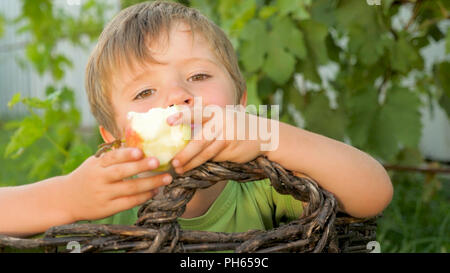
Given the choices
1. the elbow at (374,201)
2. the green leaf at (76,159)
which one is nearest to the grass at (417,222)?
the elbow at (374,201)

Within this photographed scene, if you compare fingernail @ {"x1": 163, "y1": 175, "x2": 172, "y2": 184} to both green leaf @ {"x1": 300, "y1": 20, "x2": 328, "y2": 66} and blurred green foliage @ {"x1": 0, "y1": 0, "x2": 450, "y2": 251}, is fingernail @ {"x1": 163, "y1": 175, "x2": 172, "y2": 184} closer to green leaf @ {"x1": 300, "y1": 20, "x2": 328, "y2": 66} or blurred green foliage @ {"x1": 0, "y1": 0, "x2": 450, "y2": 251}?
blurred green foliage @ {"x1": 0, "y1": 0, "x2": 450, "y2": 251}

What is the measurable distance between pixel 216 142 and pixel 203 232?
0.44 feet

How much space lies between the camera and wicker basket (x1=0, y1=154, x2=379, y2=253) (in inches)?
26.4

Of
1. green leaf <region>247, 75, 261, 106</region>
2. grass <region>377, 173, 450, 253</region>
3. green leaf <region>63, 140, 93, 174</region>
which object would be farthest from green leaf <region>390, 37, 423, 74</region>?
green leaf <region>63, 140, 93, 174</region>

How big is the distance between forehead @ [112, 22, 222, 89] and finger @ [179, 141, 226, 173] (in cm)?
31

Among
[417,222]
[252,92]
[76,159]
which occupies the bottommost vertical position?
[417,222]

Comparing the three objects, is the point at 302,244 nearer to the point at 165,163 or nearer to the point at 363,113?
the point at 165,163

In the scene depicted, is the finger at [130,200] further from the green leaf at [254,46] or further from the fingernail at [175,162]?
the green leaf at [254,46]

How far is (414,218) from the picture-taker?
1.91 m

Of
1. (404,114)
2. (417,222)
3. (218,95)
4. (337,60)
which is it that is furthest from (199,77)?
(417,222)

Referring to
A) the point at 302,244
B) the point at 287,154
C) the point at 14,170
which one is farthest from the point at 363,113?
the point at 14,170

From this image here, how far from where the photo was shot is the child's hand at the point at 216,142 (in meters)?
0.71

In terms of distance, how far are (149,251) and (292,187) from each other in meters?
0.25

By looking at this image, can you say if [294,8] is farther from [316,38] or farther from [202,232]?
[202,232]
